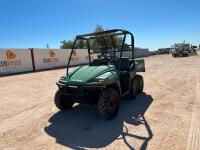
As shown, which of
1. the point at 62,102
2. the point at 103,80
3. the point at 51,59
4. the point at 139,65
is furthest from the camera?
the point at 51,59

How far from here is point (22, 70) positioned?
25.0 meters

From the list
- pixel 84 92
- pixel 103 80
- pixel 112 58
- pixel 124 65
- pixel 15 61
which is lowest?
pixel 84 92

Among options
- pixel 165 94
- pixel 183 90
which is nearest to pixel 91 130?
pixel 165 94

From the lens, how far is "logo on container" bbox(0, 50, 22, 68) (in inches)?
902

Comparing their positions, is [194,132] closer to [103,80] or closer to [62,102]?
[103,80]

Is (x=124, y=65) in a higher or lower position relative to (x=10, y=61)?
lower

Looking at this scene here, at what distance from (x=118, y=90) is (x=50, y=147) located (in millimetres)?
2748

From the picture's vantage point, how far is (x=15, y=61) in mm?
24328

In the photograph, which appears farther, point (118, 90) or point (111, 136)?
point (118, 90)

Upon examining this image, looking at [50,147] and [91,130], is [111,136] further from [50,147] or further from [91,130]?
[50,147]

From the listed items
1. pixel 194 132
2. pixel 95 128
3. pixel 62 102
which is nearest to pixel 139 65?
pixel 62 102

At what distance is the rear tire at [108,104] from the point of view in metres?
5.70

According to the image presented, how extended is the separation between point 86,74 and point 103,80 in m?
0.61

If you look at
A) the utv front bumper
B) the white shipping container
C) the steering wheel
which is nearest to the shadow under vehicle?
the utv front bumper
